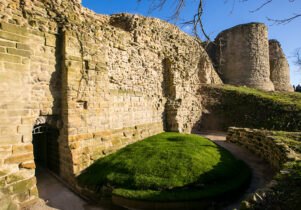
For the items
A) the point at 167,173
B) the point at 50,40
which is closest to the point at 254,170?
the point at 167,173

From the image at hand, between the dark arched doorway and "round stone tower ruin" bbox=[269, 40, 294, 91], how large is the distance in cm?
2423

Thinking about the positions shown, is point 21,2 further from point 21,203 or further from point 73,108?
point 21,203

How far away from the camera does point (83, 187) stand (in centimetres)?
462

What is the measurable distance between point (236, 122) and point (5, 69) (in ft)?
38.8

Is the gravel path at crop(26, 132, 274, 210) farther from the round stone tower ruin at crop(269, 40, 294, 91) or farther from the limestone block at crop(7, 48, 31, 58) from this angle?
the round stone tower ruin at crop(269, 40, 294, 91)

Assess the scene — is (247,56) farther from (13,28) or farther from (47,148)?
(13,28)

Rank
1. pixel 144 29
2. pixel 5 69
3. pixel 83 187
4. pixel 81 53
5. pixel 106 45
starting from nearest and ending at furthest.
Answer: pixel 5 69 → pixel 83 187 → pixel 81 53 → pixel 106 45 → pixel 144 29

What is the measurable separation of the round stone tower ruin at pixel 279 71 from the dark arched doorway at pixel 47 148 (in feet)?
79.5

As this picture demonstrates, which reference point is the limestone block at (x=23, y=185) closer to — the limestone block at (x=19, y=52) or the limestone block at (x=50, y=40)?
the limestone block at (x=19, y=52)

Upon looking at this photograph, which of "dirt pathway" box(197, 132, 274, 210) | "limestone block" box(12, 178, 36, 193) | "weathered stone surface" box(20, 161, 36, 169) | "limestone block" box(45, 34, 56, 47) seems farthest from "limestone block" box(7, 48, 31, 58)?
"dirt pathway" box(197, 132, 274, 210)

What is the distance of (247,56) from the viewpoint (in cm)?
1781

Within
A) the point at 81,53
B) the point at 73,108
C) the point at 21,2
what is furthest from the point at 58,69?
the point at 21,2

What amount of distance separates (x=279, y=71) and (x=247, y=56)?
7.51 metres

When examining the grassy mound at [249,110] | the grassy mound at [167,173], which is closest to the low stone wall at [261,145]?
the grassy mound at [167,173]
